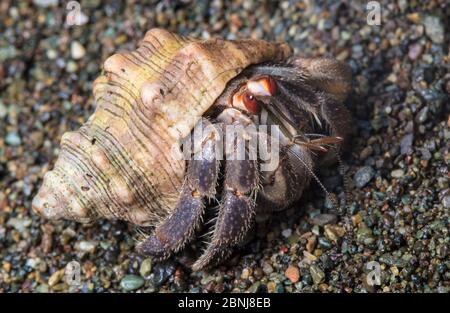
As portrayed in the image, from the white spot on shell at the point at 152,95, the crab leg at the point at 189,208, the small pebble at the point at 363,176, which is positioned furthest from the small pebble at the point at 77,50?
the small pebble at the point at 363,176

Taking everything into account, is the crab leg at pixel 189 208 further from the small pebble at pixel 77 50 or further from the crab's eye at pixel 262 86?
the small pebble at pixel 77 50

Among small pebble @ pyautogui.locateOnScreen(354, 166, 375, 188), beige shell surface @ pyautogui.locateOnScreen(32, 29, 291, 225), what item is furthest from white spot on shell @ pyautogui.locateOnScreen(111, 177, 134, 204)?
small pebble @ pyautogui.locateOnScreen(354, 166, 375, 188)

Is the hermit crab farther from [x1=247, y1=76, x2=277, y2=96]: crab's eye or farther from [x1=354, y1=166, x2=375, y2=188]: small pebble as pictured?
[x1=354, y1=166, x2=375, y2=188]: small pebble

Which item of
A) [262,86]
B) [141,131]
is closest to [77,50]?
[141,131]

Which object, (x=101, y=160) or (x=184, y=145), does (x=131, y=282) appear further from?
(x=184, y=145)

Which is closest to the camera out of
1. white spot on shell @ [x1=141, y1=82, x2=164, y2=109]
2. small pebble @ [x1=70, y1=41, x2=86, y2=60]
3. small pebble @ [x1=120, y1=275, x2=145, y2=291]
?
white spot on shell @ [x1=141, y1=82, x2=164, y2=109]

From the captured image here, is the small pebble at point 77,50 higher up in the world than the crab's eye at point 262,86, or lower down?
higher up

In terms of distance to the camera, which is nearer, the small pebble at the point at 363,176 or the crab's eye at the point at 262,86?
the crab's eye at the point at 262,86
